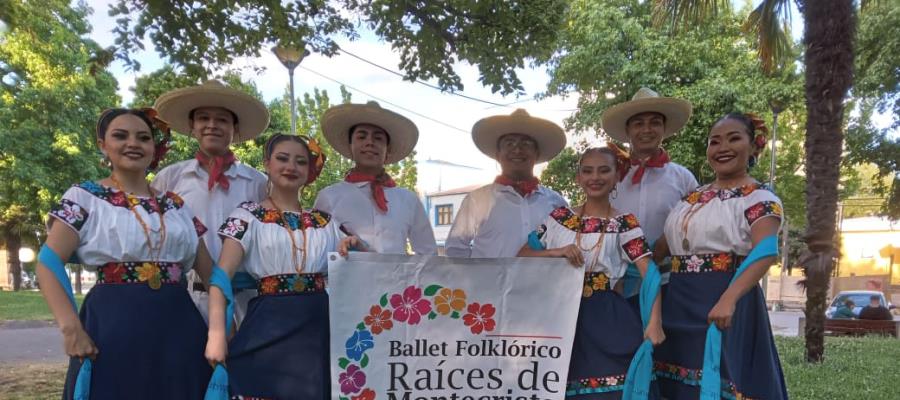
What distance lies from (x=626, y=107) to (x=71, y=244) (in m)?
3.06

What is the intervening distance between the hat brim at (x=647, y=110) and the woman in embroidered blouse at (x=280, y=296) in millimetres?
1913

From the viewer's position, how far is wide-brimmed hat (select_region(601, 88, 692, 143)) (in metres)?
3.86

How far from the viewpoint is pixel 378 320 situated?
314 cm

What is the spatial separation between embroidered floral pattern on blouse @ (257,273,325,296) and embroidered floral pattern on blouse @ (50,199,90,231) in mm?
785

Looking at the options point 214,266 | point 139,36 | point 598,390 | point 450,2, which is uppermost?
point 450,2

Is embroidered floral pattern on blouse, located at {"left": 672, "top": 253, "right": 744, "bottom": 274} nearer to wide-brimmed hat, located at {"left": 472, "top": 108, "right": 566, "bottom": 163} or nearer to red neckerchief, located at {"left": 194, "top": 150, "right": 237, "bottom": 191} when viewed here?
wide-brimmed hat, located at {"left": 472, "top": 108, "right": 566, "bottom": 163}

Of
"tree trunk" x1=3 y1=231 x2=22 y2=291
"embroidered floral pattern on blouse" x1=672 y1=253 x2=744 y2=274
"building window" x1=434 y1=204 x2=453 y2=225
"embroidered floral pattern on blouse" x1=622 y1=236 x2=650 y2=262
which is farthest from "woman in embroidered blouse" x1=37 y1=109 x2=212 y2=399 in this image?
Answer: "building window" x1=434 y1=204 x2=453 y2=225

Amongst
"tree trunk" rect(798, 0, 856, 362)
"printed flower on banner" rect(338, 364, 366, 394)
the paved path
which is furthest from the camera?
the paved path

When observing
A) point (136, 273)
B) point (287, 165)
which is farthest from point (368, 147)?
point (136, 273)

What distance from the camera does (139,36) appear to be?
4.83 meters

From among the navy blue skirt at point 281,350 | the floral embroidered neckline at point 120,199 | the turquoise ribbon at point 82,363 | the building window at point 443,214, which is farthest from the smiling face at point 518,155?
the building window at point 443,214

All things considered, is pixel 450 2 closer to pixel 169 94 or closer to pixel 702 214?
pixel 169 94

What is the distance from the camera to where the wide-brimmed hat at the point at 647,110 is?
3861mm

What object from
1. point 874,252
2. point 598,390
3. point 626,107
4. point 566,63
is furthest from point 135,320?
point 874,252
